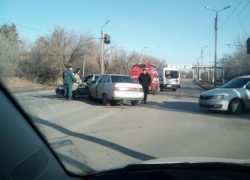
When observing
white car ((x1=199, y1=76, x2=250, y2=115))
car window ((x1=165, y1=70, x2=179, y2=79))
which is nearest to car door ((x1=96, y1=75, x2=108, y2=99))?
white car ((x1=199, y1=76, x2=250, y2=115))

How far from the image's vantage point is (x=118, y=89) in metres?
11.4

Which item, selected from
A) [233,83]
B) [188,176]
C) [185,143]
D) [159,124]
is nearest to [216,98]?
[233,83]

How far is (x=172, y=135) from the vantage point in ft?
21.2

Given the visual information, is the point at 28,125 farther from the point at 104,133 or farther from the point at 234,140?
the point at 234,140

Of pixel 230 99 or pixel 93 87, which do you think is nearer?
pixel 230 99

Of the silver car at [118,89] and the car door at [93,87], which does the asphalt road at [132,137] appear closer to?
the silver car at [118,89]

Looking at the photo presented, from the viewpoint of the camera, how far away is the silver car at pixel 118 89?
11441 millimetres

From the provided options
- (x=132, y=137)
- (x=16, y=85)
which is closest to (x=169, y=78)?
(x=132, y=137)

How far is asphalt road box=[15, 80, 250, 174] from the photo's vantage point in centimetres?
419

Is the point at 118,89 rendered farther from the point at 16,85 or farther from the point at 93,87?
the point at 16,85

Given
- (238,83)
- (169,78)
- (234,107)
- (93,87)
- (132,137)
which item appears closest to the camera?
(132,137)

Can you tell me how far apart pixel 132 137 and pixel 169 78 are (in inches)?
851

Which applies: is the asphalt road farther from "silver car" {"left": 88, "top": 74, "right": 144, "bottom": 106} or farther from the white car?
"silver car" {"left": 88, "top": 74, "right": 144, "bottom": 106}

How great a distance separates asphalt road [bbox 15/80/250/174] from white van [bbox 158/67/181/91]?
17.5 metres
